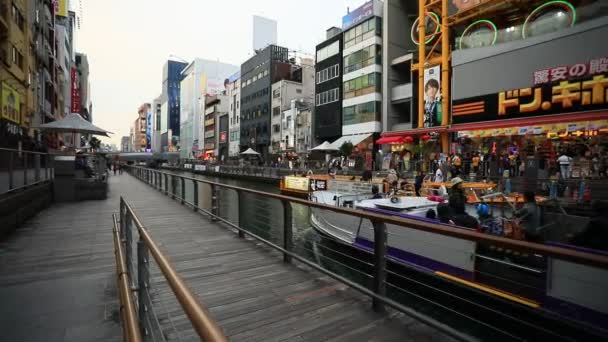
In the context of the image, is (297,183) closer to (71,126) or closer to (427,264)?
(71,126)

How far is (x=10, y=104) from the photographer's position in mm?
20938

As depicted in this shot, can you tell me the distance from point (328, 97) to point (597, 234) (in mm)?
39040

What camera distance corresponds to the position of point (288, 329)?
322 cm

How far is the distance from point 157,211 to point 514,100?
23384mm

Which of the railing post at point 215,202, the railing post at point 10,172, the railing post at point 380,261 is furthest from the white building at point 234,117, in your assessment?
the railing post at point 380,261

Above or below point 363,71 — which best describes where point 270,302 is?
below

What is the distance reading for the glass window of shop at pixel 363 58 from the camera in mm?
36188

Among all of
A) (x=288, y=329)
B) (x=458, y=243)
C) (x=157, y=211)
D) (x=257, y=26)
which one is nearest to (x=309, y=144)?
(x=157, y=211)

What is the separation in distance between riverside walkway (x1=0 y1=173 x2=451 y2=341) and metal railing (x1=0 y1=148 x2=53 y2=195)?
130 cm

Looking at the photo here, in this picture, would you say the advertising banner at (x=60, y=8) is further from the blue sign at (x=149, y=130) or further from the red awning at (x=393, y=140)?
the blue sign at (x=149, y=130)

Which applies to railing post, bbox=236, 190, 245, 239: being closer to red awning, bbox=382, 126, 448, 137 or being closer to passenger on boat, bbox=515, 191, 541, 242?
passenger on boat, bbox=515, 191, 541, 242

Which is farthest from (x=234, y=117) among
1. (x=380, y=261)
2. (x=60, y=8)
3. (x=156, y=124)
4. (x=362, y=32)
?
(x=156, y=124)

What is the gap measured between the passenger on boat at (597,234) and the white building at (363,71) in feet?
102

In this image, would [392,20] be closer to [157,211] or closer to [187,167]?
[157,211]
